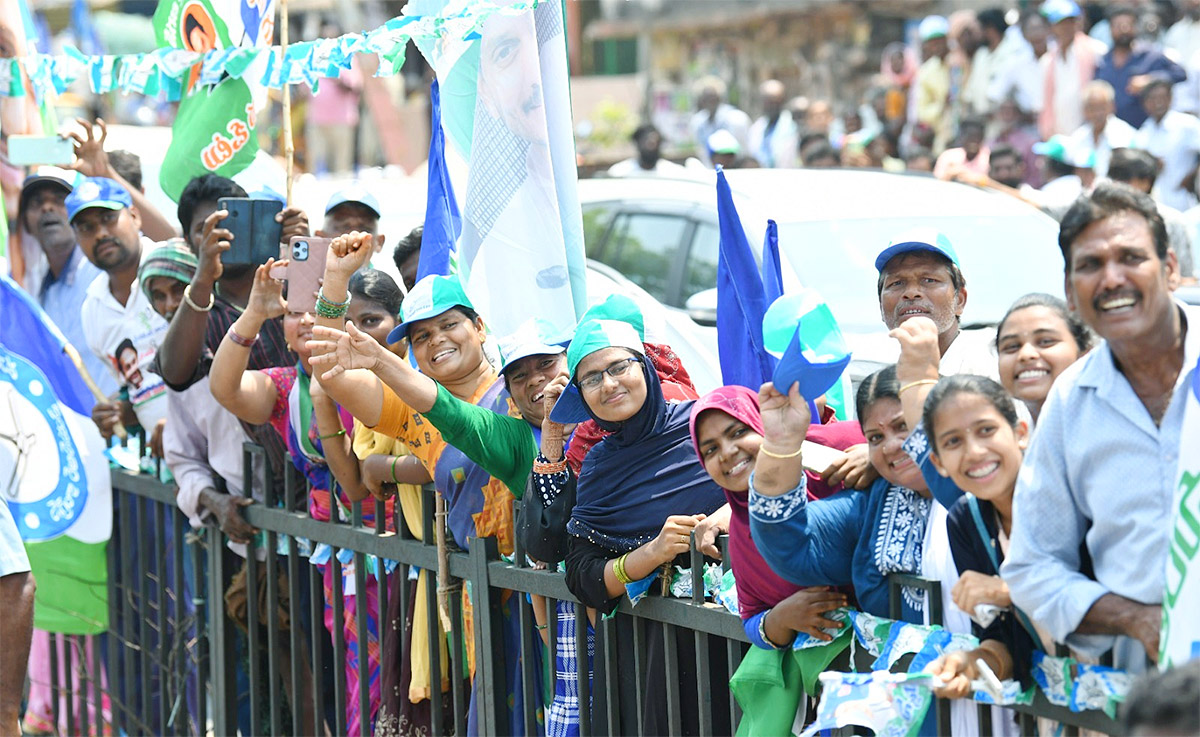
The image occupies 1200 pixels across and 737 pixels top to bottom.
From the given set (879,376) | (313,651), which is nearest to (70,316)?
(313,651)

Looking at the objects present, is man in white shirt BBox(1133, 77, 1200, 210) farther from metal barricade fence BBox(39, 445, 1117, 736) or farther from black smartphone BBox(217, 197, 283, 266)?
metal barricade fence BBox(39, 445, 1117, 736)

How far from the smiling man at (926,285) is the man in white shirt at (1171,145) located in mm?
7414

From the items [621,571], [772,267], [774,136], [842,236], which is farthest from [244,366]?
[774,136]

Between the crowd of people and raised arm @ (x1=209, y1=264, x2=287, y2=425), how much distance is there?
0.03 ft

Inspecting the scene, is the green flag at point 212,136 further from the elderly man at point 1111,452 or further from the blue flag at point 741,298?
the elderly man at point 1111,452

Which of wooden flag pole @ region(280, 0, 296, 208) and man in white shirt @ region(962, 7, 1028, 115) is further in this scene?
man in white shirt @ region(962, 7, 1028, 115)

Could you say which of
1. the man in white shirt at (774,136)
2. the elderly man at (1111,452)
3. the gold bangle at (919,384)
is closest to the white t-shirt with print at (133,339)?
the gold bangle at (919,384)

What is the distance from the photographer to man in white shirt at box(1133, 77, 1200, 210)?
1137 cm

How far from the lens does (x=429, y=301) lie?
4863 mm

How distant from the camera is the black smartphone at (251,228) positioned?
5.70 metres

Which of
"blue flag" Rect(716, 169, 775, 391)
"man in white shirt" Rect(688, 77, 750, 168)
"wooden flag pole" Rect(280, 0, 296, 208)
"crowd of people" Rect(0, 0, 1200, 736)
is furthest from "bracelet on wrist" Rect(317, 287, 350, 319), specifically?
"man in white shirt" Rect(688, 77, 750, 168)

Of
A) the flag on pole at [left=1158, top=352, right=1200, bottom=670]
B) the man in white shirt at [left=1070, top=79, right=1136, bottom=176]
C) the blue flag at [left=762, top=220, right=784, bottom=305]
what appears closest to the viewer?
the flag on pole at [left=1158, top=352, right=1200, bottom=670]

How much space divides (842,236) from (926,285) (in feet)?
11.8

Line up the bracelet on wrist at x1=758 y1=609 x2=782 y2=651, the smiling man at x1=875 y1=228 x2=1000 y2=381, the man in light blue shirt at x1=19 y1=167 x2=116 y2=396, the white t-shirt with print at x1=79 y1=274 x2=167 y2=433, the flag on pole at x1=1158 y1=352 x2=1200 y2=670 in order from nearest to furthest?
the flag on pole at x1=1158 y1=352 x2=1200 y2=670 → the bracelet on wrist at x1=758 y1=609 x2=782 y2=651 → the smiling man at x1=875 y1=228 x2=1000 y2=381 → the white t-shirt with print at x1=79 y1=274 x2=167 y2=433 → the man in light blue shirt at x1=19 y1=167 x2=116 y2=396
